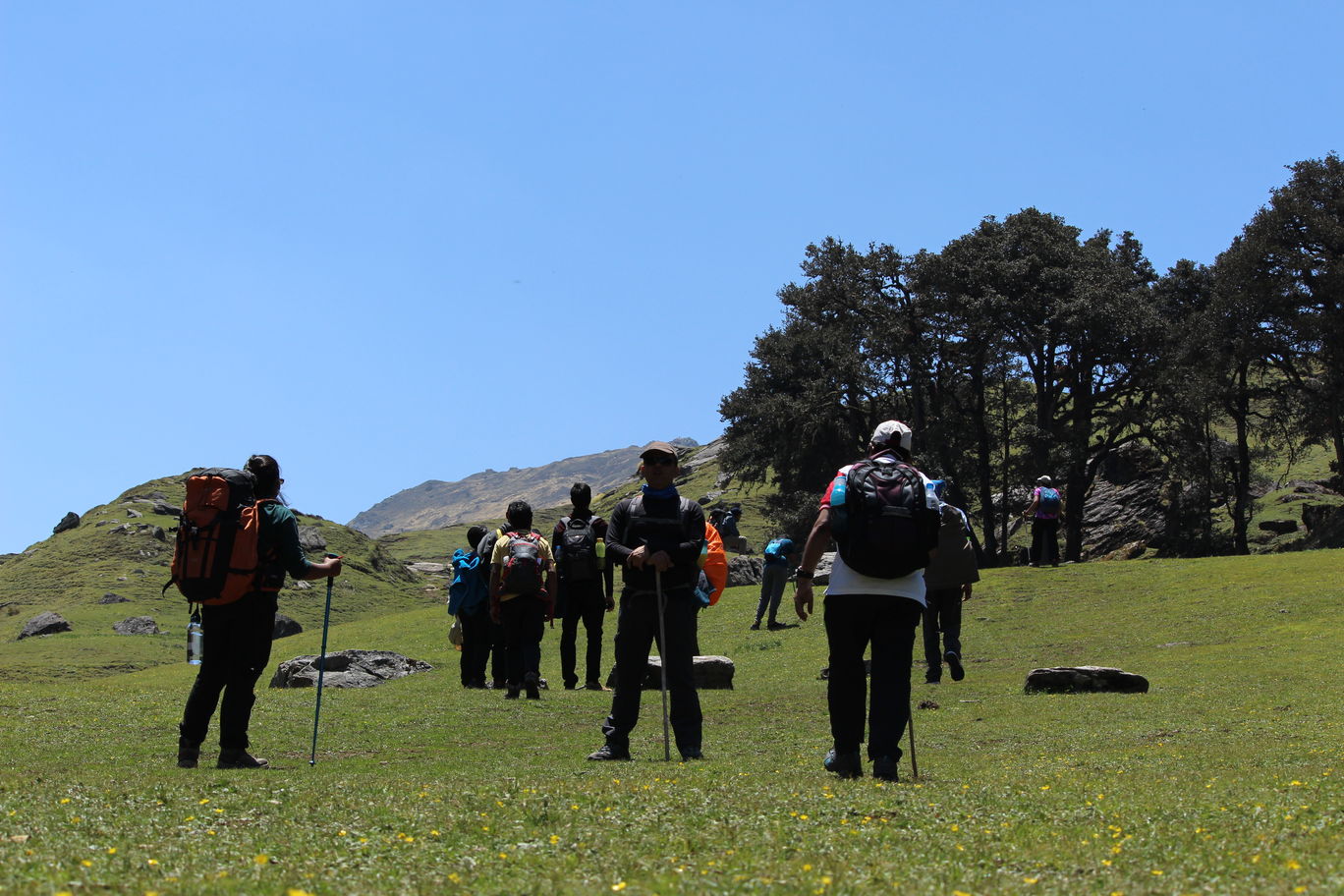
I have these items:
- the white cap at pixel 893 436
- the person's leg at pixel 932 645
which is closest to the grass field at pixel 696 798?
the person's leg at pixel 932 645

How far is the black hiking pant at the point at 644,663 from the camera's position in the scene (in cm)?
1006

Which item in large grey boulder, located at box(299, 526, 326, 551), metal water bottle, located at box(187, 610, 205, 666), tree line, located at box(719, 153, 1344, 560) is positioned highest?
tree line, located at box(719, 153, 1344, 560)

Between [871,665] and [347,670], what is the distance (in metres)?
13.0

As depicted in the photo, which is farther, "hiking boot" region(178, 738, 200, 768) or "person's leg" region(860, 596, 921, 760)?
"hiking boot" region(178, 738, 200, 768)

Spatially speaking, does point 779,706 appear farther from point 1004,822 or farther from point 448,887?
point 448,887

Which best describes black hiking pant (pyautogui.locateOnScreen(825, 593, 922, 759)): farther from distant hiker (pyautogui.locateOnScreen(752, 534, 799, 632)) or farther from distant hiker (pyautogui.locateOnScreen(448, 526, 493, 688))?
distant hiker (pyautogui.locateOnScreen(752, 534, 799, 632))

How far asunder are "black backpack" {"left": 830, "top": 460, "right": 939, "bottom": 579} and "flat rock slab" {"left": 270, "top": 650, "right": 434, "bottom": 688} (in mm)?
12042

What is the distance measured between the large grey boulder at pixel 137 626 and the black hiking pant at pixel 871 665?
36.3 m

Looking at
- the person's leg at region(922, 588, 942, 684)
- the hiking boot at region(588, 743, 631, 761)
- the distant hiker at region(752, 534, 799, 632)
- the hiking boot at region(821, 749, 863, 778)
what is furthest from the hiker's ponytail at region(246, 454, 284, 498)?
the distant hiker at region(752, 534, 799, 632)

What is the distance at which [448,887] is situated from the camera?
497 centimetres

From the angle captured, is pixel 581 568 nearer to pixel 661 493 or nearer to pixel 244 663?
pixel 661 493

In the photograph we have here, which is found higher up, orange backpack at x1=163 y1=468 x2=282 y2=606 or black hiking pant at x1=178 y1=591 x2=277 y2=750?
orange backpack at x1=163 y1=468 x2=282 y2=606

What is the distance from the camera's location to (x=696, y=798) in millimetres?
7078

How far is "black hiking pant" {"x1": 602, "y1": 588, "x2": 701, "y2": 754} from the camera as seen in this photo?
1006cm
